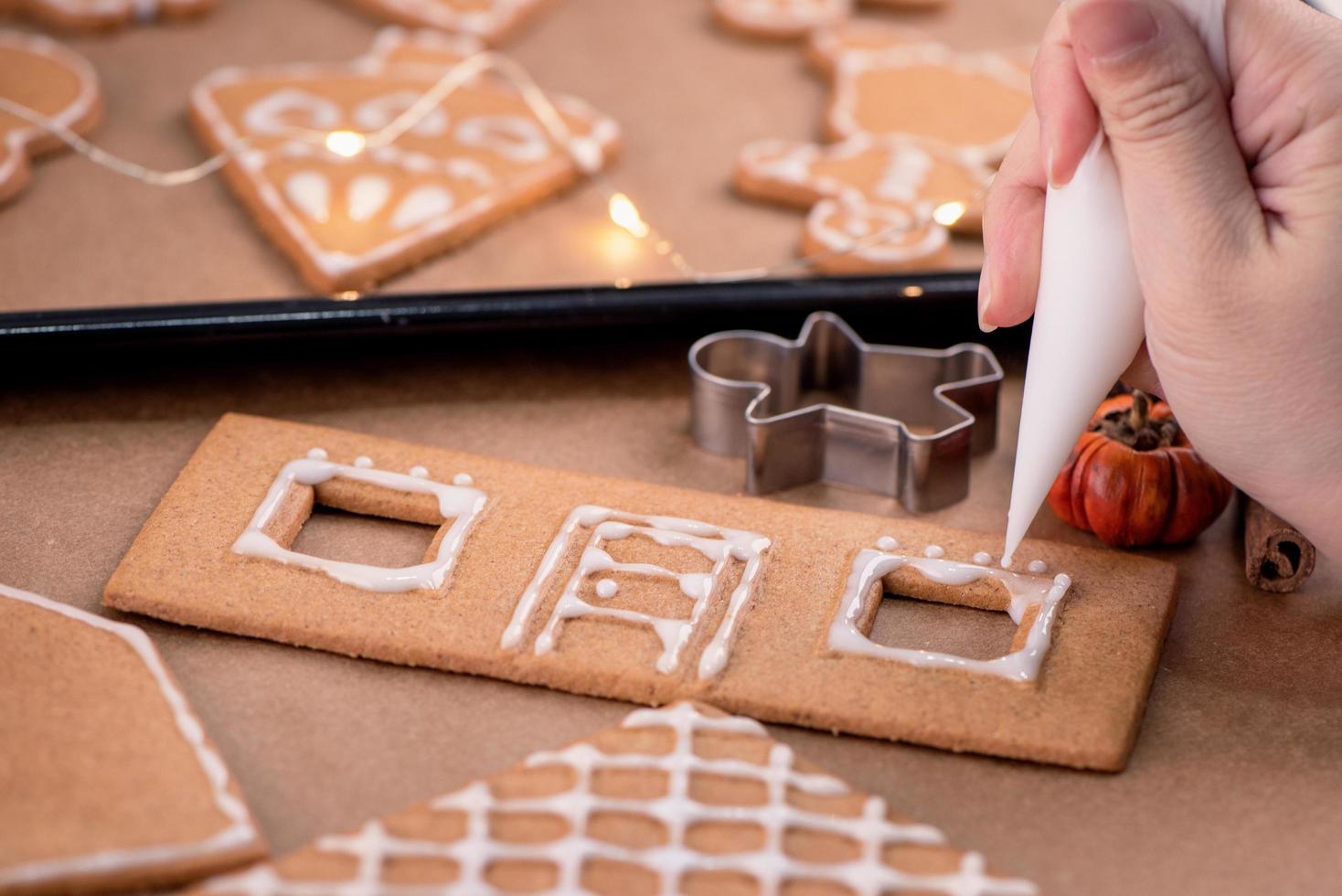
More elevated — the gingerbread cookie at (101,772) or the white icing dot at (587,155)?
the white icing dot at (587,155)

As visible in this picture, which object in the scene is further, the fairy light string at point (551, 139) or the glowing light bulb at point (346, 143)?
the glowing light bulb at point (346, 143)

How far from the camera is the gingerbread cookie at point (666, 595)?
135 cm

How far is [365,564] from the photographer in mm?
1530

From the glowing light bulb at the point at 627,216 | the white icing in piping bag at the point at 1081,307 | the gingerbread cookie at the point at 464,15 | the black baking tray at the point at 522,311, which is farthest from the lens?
the gingerbread cookie at the point at 464,15

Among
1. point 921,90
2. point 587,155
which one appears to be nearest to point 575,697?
point 587,155

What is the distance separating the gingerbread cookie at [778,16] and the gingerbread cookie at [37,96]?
3.72ft

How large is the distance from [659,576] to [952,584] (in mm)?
302

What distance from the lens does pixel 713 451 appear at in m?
1.77

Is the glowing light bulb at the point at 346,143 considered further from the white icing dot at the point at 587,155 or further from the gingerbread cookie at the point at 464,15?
the gingerbread cookie at the point at 464,15

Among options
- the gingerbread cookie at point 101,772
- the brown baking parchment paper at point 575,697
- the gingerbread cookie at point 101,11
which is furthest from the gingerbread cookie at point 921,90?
the gingerbread cookie at point 101,772

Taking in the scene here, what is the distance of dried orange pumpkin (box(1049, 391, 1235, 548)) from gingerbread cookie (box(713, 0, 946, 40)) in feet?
4.39

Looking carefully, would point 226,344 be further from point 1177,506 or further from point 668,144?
point 1177,506

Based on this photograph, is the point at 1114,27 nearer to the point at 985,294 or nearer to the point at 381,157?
the point at 985,294

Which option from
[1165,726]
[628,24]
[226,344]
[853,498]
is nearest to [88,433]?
[226,344]
